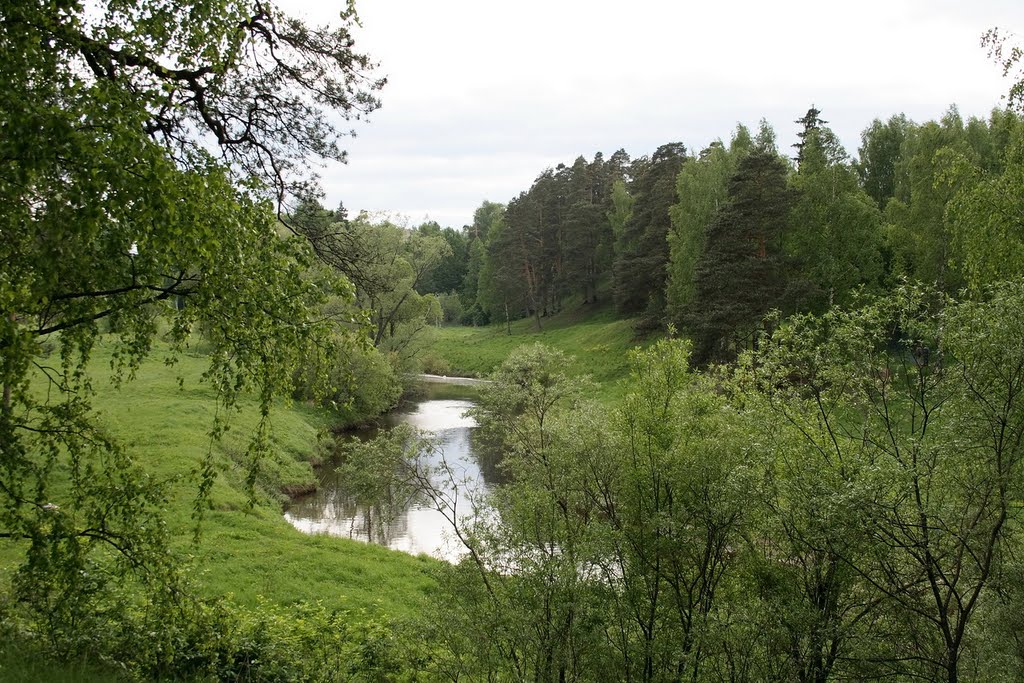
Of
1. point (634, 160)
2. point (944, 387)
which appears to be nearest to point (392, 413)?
point (944, 387)

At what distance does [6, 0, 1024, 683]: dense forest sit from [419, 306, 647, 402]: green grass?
27323 mm

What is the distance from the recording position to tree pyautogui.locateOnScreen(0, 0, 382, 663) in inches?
203

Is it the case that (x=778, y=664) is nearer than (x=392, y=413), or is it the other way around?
(x=778, y=664)

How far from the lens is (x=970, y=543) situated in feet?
27.8

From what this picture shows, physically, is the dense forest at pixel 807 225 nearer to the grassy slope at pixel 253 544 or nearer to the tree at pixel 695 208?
the tree at pixel 695 208

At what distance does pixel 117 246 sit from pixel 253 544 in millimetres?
14272

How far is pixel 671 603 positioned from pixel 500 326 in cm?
7072

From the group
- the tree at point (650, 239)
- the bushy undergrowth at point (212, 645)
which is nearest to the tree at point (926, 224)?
the tree at point (650, 239)

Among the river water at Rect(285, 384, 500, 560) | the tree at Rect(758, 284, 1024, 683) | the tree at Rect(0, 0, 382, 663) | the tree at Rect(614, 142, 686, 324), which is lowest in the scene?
the river water at Rect(285, 384, 500, 560)

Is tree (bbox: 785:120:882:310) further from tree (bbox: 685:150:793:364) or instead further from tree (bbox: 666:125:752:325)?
tree (bbox: 666:125:752:325)

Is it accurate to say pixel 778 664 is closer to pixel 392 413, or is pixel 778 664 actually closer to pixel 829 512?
pixel 829 512

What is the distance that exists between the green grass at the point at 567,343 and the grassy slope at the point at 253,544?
1945 cm

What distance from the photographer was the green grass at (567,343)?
48.8 meters

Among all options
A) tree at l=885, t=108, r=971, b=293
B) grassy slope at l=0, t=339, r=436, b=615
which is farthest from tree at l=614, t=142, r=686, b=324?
grassy slope at l=0, t=339, r=436, b=615
